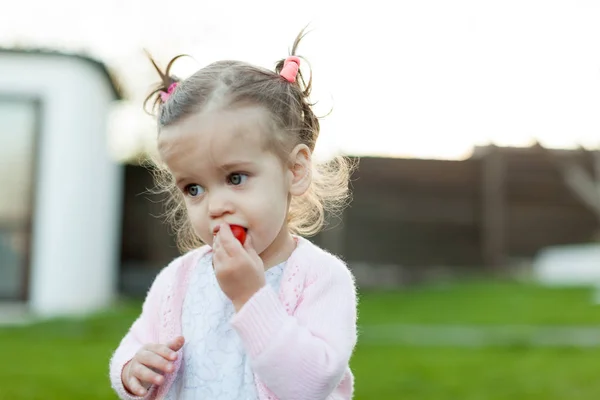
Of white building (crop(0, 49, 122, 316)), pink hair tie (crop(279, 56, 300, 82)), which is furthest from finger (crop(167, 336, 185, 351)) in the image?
white building (crop(0, 49, 122, 316))

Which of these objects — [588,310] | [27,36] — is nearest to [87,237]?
[588,310]

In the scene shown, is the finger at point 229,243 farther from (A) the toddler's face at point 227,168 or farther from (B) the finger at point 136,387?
(B) the finger at point 136,387

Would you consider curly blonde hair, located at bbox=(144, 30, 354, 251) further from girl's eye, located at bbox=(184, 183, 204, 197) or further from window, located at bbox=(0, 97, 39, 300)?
window, located at bbox=(0, 97, 39, 300)

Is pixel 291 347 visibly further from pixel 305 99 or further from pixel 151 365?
pixel 305 99

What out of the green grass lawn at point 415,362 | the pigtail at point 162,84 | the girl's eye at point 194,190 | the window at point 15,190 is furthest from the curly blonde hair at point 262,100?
the window at point 15,190

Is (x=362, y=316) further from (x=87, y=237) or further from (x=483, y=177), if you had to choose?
(x=483, y=177)

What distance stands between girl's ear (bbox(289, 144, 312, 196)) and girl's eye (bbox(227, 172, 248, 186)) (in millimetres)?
119

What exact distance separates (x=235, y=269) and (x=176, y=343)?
0.18m

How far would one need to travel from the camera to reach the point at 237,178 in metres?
1.57

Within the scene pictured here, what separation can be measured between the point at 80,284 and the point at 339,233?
3.69 m

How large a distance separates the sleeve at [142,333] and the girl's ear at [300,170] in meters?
0.34

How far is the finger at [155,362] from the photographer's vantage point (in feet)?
5.13

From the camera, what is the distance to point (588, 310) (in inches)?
272

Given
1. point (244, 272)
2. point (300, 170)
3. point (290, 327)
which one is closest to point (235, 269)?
point (244, 272)
